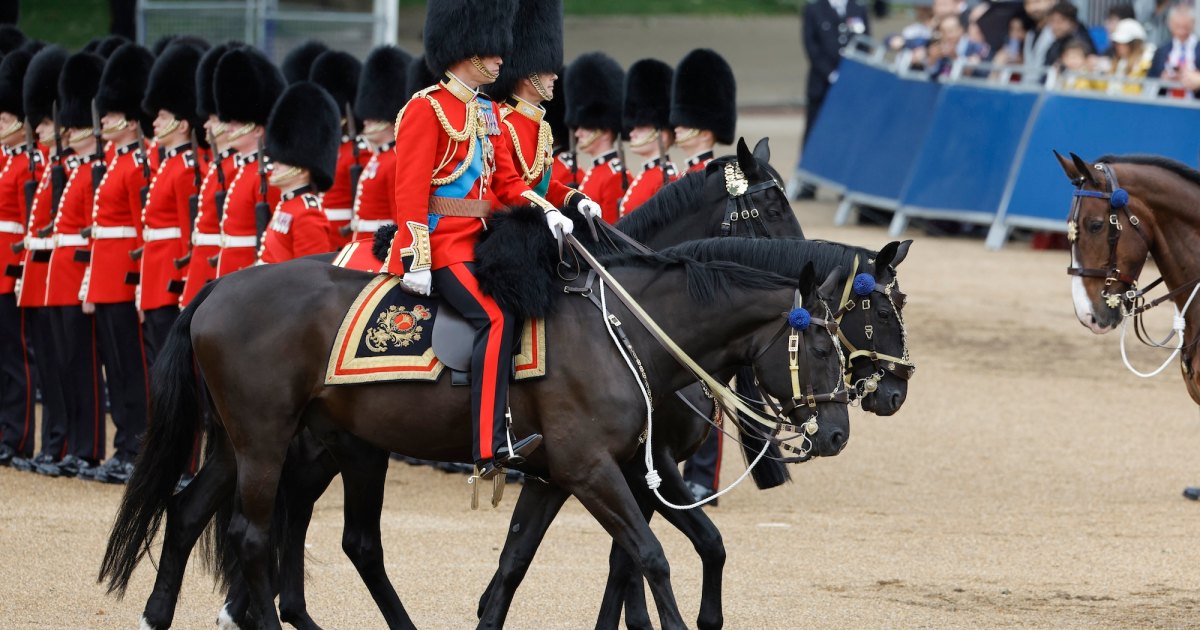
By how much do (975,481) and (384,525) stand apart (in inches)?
118

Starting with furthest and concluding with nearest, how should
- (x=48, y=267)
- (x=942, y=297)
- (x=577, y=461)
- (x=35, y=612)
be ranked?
1. (x=942, y=297)
2. (x=48, y=267)
3. (x=35, y=612)
4. (x=577, y=461)

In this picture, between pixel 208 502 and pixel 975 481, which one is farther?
pixel 975 481

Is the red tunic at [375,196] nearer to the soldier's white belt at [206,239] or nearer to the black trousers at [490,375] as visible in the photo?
the soldier's white belt at [206,239]

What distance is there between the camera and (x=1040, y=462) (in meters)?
9.23

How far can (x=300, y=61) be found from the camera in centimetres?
1034

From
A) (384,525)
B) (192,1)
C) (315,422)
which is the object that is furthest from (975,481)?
(192,1)

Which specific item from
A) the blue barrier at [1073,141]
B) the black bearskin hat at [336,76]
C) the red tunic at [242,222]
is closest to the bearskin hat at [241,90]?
the red tunic at [242,222]

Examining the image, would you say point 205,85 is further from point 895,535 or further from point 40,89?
point 895,535

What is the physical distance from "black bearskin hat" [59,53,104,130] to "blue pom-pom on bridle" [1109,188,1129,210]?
485cm

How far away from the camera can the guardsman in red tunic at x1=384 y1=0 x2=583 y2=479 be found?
17.3 feet

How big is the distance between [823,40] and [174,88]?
34.4 feet

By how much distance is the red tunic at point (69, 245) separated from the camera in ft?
28.2

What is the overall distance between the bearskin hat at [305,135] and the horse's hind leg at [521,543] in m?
2.34

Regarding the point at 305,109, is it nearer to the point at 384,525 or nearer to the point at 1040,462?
the point at 384,525
